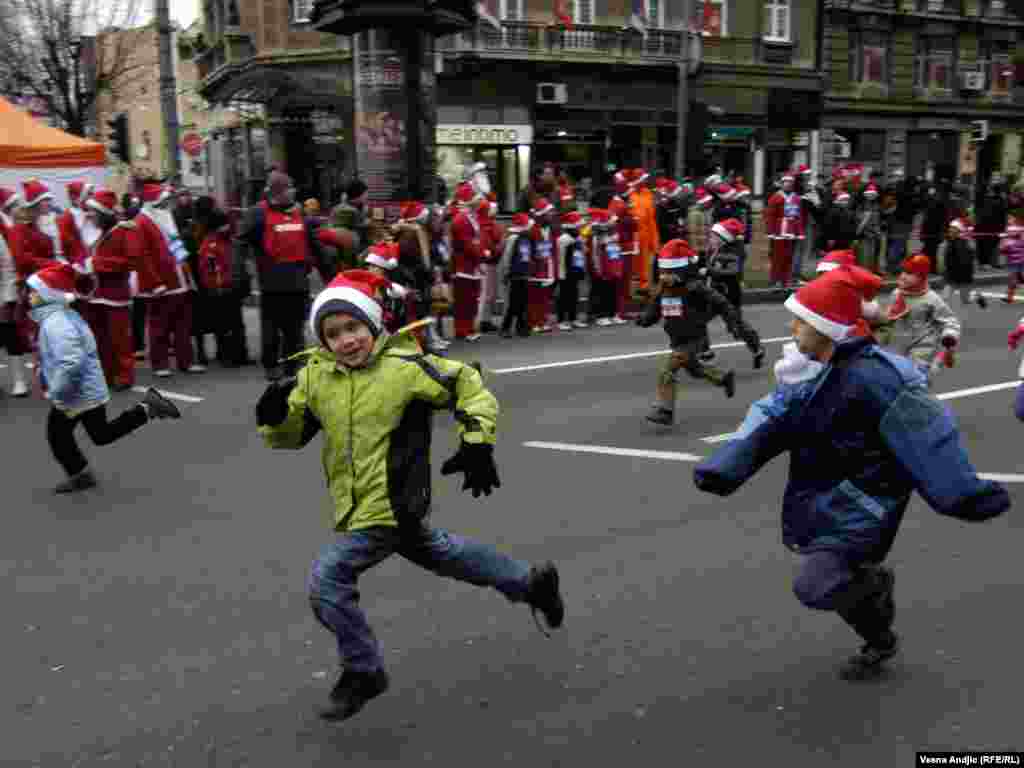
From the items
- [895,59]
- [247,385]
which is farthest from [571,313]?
[895,59]

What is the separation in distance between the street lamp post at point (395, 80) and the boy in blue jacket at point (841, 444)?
11.2 metres

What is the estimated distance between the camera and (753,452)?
3.55 meters

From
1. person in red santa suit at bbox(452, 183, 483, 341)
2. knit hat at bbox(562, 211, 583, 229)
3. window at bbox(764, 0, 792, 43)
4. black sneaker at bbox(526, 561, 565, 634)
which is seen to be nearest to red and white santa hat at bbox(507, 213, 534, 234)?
person in red santa suit at bbox(452, 183, 483, 341)

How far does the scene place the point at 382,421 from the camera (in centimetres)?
357

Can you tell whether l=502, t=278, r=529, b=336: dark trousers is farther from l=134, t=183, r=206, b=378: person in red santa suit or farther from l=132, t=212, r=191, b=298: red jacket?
l=132, t=212, r=191, b=298: red jacket

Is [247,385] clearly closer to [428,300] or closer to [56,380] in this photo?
[428,300]

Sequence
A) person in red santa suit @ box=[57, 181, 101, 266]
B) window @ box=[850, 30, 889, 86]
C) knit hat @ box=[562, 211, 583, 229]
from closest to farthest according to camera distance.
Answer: person in red santa suit @ box=[57, 181, 101, 266]
knit hat @ box=[562, 211, 583, 229]
window @ box=[850, 30, 889, 86]

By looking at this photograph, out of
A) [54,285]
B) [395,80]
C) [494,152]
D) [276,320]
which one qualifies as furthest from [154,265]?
[494,152]

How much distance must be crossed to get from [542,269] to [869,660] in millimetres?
9323

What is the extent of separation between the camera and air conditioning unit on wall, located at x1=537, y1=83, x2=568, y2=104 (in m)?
29.8

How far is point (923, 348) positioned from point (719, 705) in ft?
16.2

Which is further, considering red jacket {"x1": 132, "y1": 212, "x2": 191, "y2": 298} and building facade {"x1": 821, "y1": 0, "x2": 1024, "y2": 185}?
building facade {"x1": 821, "y1": 0, "x2": 1024, "y2": 185}

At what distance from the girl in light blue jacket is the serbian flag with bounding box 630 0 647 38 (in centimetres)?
2642

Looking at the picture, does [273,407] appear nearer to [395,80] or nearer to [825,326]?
[825,326]
